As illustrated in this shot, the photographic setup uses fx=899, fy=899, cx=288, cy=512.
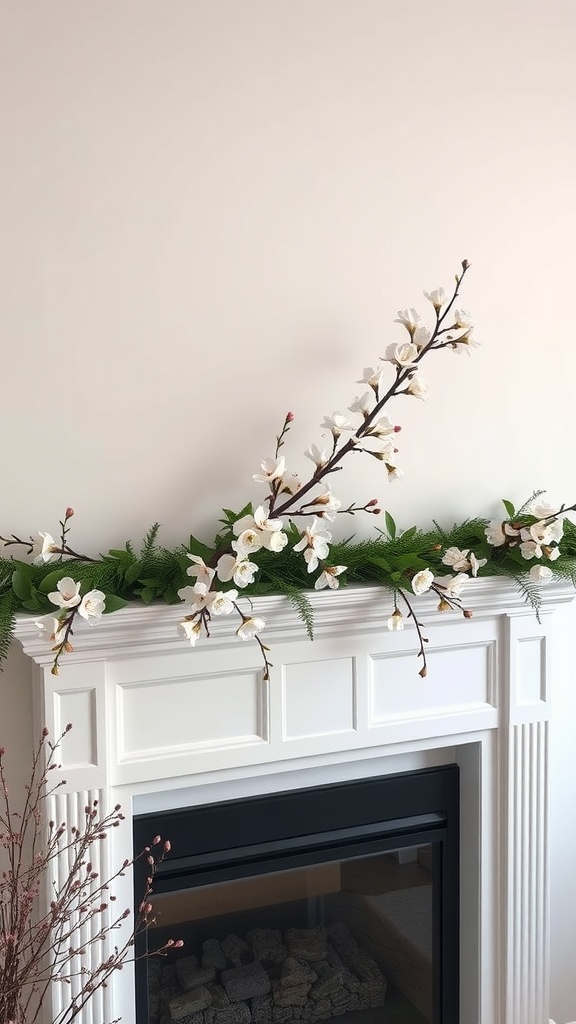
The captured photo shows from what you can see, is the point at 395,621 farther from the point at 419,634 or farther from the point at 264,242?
the point at 264,242

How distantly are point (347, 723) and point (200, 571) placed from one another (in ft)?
1.72

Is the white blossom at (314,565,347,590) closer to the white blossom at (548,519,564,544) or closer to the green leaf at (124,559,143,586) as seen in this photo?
the green leaf at (124,559,143,586)

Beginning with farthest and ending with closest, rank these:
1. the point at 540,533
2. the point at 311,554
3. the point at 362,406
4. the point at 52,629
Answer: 1. the point at 540,533
2. the point at 362,406
3. the point at 311,554
4. the point at 52,629

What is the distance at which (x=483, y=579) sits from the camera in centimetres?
187

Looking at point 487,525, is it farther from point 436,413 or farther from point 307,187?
point 307,187

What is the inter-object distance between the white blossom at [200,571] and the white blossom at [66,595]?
0.20 m

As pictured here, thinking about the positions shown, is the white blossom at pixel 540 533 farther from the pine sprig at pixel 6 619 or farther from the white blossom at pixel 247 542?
the pine sprig at pixel 6 619

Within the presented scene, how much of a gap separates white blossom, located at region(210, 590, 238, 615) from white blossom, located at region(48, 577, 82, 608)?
0.22m

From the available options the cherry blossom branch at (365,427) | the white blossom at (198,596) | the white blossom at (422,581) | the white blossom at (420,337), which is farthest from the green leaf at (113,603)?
the white blossom at (420,337)

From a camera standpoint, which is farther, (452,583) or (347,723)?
(347,723)

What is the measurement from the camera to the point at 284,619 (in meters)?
1.73

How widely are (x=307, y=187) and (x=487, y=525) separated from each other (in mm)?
810

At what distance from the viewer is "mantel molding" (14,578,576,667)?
1.59 meters

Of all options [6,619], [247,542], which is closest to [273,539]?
[247,542]
